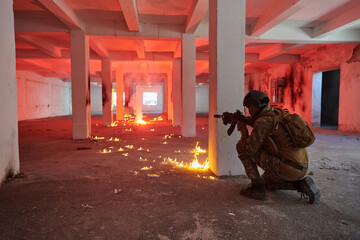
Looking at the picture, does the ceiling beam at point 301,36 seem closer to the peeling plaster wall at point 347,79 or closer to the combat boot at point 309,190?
the peeling plaster wall at point 347,79

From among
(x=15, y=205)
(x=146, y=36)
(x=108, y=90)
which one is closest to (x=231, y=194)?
(x=15, y=205)

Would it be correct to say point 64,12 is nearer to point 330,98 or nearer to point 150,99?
point 330,98

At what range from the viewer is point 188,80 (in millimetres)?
8273

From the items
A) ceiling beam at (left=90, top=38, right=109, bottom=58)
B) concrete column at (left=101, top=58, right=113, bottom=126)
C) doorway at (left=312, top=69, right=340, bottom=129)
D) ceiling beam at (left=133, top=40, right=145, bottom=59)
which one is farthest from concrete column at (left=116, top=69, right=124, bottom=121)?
doorway at (left=312, top=69, right=340, bottom=129)

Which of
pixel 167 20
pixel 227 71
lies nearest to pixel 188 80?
pixel 167 20

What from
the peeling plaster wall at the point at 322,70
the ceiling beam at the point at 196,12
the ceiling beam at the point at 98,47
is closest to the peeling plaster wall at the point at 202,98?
the peeling plaster wall at the point at 322,70

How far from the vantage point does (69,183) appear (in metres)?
3.53

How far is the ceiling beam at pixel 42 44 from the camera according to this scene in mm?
8750

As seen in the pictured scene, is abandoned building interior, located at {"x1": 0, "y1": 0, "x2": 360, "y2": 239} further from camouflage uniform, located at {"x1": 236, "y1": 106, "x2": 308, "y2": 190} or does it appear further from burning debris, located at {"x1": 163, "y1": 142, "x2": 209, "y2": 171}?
camouflage uniform, located at {"x1": 236, "y1": 106, "x2": 308, "y2": 190}

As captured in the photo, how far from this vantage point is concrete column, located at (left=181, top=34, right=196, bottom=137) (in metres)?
8.22

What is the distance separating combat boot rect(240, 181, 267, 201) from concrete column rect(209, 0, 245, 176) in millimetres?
860

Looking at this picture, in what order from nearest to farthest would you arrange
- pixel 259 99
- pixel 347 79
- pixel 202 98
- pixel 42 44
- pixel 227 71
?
pixel 259 99 < pixel 227 71 < pixel 42 44 < pixel 347 79 < pixel 202 98

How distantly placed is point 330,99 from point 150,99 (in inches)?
1033

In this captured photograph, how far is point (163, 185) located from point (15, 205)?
6.17ft
